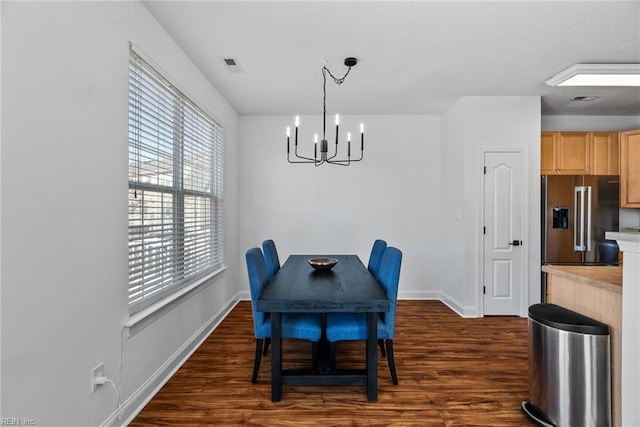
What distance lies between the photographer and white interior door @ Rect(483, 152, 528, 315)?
3.73m

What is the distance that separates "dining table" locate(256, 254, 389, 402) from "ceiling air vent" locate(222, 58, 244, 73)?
199cm

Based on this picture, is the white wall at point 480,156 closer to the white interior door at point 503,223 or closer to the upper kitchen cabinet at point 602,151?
the white interior door at point 503,223

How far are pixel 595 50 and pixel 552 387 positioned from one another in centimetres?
274

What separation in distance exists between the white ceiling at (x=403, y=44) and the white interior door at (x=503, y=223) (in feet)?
2.93

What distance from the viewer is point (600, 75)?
2895mm

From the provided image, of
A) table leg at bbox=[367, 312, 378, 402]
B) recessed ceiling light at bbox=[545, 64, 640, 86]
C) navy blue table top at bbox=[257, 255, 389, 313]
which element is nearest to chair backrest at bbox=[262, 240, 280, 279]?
navy blue table top at bbox=[257, 255, 389, 313]

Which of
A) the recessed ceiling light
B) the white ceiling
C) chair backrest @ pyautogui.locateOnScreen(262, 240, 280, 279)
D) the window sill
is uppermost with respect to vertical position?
the white ceiling

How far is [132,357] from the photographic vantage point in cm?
192

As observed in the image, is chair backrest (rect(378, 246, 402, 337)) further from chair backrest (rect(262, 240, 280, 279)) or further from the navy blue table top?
chair backrest (rect(262, 240, 280, 279))

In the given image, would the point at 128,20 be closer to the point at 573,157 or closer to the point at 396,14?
the point at 396,14

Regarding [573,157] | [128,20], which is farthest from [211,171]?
[573,157]

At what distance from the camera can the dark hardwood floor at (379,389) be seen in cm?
192

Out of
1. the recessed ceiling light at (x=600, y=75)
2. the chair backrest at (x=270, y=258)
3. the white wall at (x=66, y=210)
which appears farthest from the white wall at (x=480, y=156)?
the white wall at (x=66, y=210)

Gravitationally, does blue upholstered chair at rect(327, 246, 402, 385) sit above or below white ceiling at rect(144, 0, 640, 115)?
below
